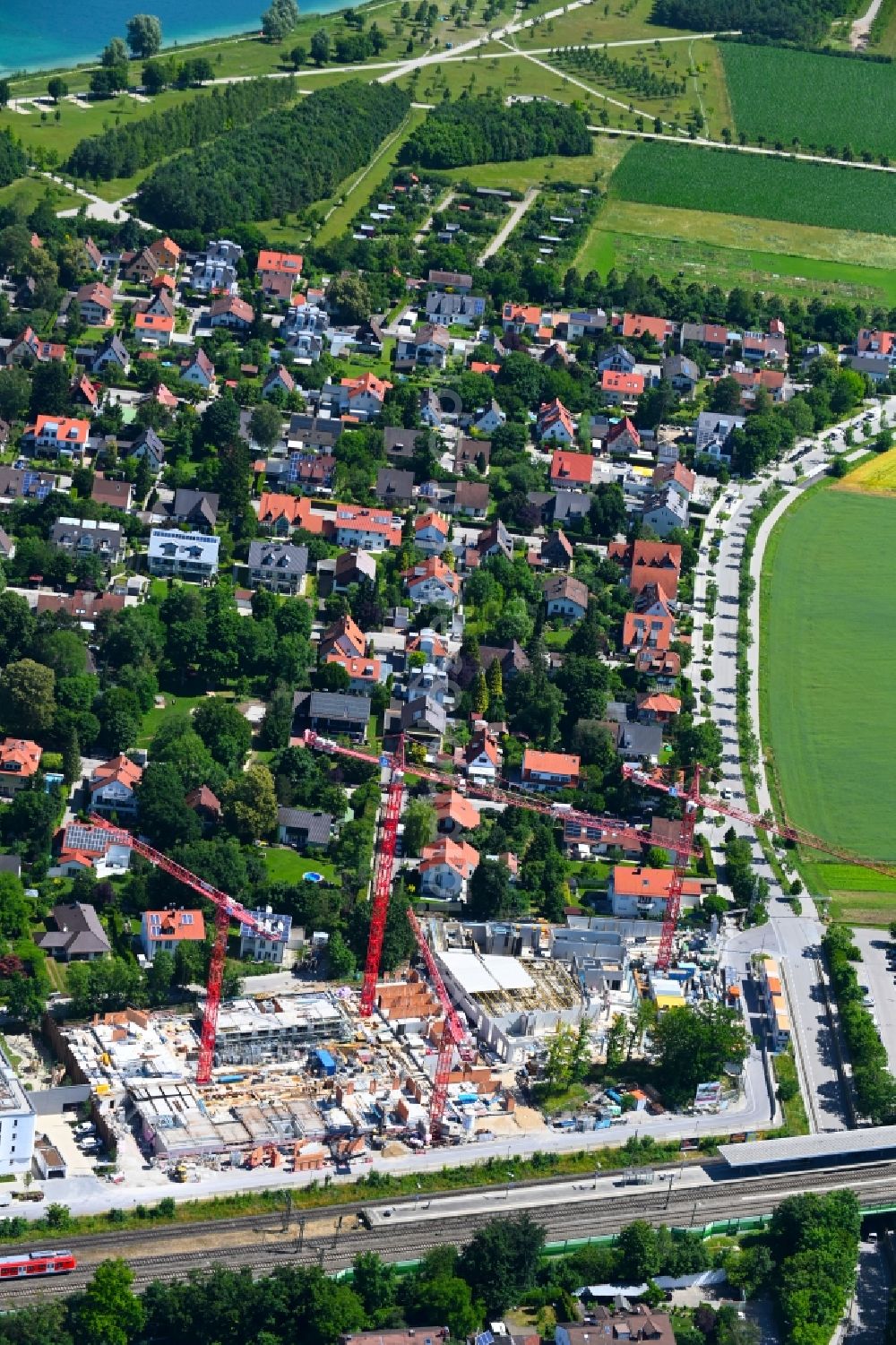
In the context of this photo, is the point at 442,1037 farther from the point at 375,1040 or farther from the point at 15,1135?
the point at 15,1135

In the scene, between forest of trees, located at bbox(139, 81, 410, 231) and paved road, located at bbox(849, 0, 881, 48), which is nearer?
forest of trees, located at bbox(139, 81, 410, 231)

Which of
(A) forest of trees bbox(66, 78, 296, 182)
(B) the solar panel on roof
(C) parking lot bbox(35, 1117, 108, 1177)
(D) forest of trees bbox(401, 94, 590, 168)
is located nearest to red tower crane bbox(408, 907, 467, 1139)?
(C) parking lot bbox(35, 1117, 108, 1177)

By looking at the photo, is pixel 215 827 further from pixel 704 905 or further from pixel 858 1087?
pixel 858 1087

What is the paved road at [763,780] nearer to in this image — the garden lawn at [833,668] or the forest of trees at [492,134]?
the garden lawn at [833,668]

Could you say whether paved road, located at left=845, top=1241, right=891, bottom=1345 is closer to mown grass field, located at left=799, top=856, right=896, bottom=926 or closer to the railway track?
the railway track

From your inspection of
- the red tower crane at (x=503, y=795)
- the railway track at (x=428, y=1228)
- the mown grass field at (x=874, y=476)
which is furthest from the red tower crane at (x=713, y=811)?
the mown grass field at (x=874, y=476)

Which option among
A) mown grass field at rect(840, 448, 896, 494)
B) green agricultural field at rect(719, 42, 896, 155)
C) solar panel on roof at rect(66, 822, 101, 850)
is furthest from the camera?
green agricultural field at rect(719, 42, 896, 155)

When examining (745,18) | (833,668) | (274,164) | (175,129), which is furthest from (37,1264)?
(745,18)
